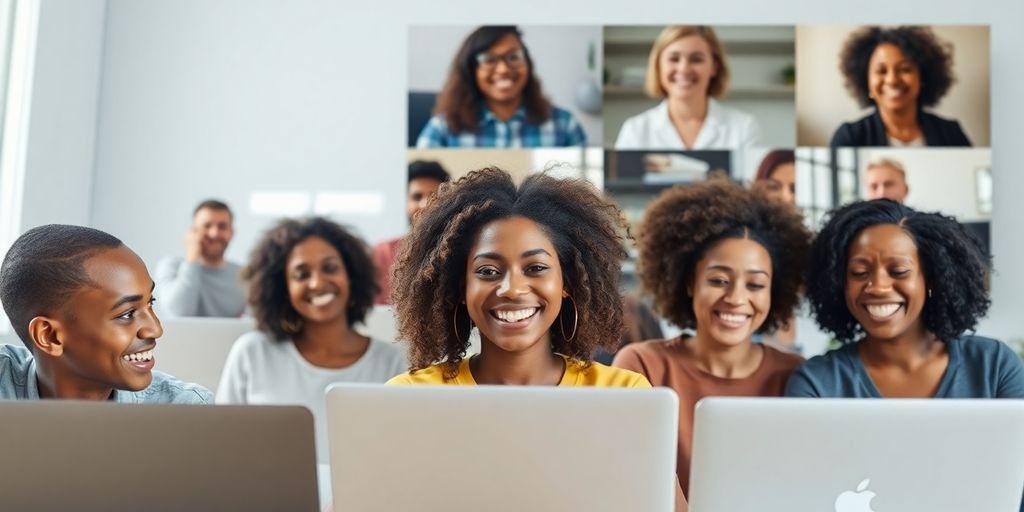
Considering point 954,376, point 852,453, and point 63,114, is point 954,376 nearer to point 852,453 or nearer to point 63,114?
point 852,453

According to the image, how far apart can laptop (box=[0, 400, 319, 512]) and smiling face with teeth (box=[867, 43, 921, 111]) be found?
12.5 feet

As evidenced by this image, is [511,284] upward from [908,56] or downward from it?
downward

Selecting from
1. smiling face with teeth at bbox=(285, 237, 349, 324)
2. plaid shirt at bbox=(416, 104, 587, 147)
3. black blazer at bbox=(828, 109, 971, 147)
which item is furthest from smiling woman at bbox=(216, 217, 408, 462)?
black blazer at bbox=(828, 109, 971, 147)

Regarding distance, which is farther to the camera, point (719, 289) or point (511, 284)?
point (719, 289)

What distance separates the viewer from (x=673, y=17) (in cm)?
473

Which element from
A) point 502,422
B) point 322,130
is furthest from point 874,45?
point 502,422

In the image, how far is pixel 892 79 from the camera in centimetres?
448

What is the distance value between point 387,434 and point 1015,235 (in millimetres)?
4039

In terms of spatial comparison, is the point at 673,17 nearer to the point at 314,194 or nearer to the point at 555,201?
the point at 314,194

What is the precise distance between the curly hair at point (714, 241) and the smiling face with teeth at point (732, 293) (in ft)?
0.16

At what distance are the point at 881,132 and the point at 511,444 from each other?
366 centimetres

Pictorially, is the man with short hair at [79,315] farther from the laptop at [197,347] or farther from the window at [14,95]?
the window at [14,95]

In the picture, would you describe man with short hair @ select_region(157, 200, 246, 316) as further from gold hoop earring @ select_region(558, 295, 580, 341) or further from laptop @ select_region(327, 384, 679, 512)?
laptop @ select_region(327, 384, 679, 512)

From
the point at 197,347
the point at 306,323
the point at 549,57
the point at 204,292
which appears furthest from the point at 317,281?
the point at 549,57
